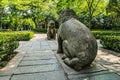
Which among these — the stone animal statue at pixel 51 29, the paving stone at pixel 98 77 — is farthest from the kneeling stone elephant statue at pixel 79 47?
the stone animal statue at pixel 51 29

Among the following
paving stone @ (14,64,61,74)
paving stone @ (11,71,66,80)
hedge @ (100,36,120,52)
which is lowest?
paving stone @ (14,64,61,74)

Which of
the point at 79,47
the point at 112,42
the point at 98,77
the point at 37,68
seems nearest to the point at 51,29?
the point at 112,42

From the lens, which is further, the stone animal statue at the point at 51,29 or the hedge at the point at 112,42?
the stone animal statue at the point at 51,29

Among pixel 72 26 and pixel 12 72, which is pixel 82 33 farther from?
pixel 12 72

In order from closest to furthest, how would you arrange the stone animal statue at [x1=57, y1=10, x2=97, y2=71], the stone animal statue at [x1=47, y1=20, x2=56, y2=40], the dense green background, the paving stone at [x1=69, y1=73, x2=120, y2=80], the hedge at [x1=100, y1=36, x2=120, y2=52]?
1. the paving stone at [x1=69, y1=73, x2=120, y2=80]
2. the stone animal statue at [x1=57, y1=10, x2=97, y2=71]
3. the hedge at [x1=100, y1=36, x2=120, y2=52]
4. the stone animal statue at [x1=47, y1=20, x2=56, y2=40]
5. the dense green background

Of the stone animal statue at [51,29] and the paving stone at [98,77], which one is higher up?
the stone animal statue at [51,29]

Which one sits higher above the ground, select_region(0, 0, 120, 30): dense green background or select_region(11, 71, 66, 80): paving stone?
select_region(0, 0, 120, 30): dense green background

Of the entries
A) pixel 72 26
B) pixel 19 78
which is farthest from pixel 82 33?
pixel 19 78

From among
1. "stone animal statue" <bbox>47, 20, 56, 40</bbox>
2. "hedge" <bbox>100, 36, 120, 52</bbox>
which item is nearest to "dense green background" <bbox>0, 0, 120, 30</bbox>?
"stone animal statue" <bbox>47, 20, 56, 40</bbox>

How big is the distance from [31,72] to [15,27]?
27.2 m

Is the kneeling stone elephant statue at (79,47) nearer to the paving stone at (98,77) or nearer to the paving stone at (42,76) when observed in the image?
the paving stone at (98,77)

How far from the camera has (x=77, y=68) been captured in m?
3.71

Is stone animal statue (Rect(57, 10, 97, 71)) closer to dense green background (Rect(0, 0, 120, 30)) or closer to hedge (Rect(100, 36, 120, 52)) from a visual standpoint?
hedge (Rect(100, 36, 120, 52))

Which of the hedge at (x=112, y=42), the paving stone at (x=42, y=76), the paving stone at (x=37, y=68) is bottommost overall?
the paving stone at (x=37, y=68)
